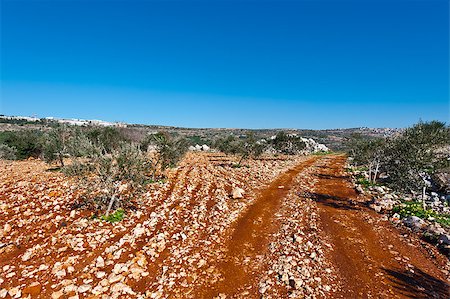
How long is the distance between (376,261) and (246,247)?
4319mm

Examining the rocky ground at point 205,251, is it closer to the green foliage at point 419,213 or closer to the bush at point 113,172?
the bush at point 113,172

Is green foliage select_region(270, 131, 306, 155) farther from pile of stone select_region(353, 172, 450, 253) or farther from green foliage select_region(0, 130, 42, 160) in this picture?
green foliage select_region(0, 130, 42, 160)

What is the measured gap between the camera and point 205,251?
8922mm

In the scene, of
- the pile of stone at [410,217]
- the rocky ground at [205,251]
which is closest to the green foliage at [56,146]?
the rocky ground at [205,251]

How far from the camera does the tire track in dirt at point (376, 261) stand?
23.2 feet

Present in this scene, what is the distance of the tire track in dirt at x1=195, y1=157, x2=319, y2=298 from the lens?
23.0ft

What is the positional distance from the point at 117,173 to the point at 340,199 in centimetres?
1321

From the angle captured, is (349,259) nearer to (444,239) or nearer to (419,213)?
(444,239)

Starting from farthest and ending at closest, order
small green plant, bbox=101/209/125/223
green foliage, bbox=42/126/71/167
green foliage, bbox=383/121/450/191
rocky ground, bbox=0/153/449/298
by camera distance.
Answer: green foliage, bbox=42/126/71/167, green foliage, bbox=383/121/450/191, small green plant, bbox=101/209/125/223, rocky ground, bbox=0/153/449/298

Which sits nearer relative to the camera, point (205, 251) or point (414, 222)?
point (205, 251)

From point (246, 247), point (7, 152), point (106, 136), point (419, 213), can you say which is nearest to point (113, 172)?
point (246, 247)

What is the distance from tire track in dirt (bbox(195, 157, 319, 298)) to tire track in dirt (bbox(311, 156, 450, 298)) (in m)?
2.37

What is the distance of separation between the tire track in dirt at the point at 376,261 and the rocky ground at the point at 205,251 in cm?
4

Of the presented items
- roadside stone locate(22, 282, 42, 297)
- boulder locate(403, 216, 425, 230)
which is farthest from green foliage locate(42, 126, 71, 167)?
boulder locate(403, 216, 425, 230)
